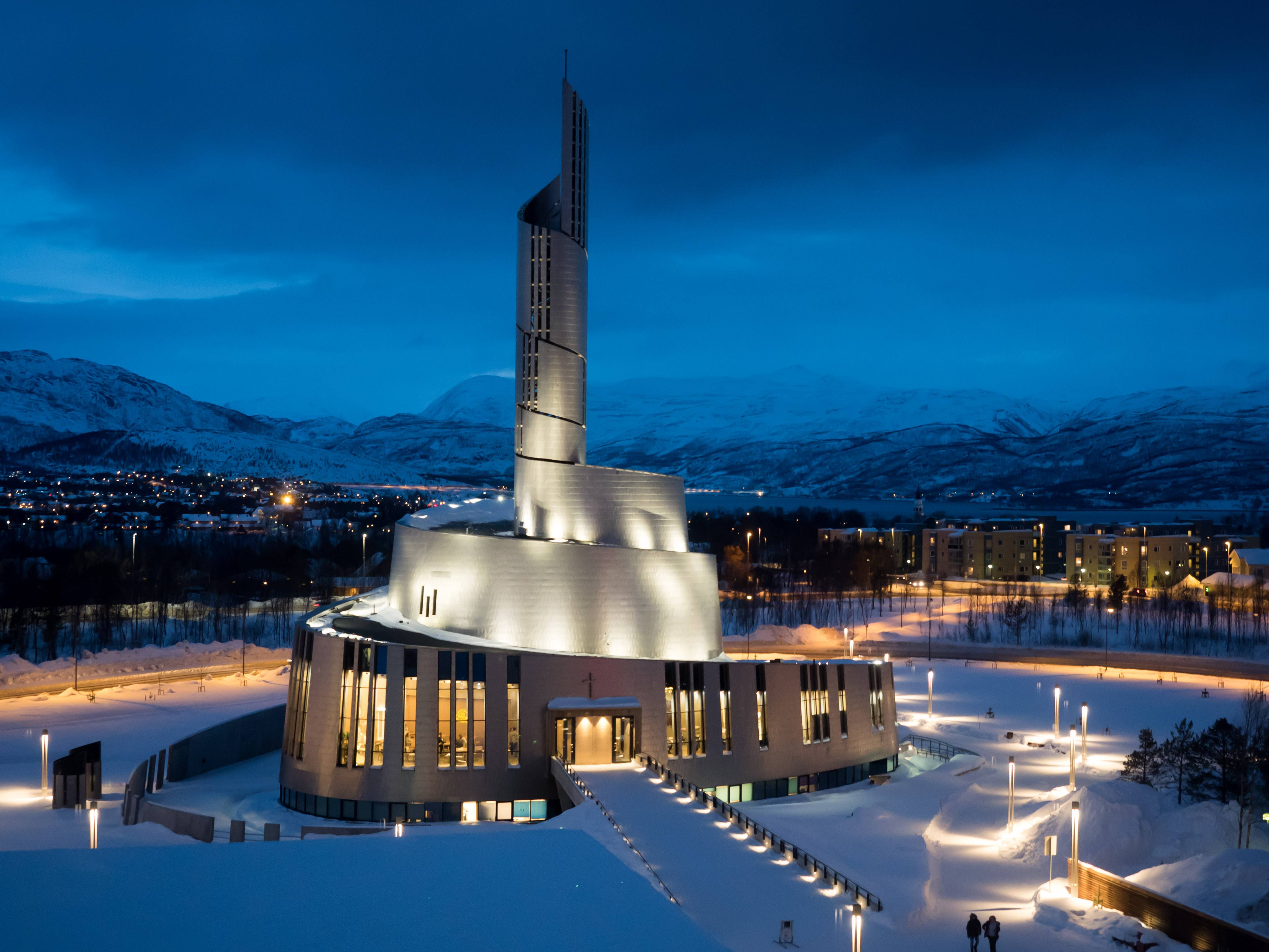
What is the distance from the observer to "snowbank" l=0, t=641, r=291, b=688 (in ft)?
206

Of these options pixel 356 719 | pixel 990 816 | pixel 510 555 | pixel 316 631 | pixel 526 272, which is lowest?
pixel 990 816

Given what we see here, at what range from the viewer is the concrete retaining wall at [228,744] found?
42.2 metres

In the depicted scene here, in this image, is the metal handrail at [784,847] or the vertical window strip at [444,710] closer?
the metal handrail at [784,847]

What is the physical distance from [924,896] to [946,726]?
87.0 ft

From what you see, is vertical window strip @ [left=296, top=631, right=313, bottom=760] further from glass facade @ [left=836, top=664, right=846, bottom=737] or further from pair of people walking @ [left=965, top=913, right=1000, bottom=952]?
pair of people walking @ [left=965, top=913, right=1000, bottom=952]

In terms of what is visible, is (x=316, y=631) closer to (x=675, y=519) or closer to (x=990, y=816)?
(x=675, y=519)

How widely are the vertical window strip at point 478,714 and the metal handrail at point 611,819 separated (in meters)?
2.39

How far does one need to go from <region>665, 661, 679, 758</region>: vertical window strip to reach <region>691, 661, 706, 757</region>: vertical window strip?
0.69m

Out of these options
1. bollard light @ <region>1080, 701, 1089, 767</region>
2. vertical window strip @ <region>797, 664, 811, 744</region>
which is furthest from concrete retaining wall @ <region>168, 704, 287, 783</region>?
bollard light @ <region>1080, 701, 1089, 767</region>

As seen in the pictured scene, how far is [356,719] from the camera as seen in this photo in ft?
118

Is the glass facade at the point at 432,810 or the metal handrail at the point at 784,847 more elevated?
the metal handrail at the point at 784,847

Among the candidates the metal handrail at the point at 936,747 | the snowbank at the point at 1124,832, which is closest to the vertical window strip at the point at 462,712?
the snowbank at the point at 1124,832

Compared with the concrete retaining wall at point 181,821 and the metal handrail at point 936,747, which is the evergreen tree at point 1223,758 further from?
the concrete retaining wall at point 181,821

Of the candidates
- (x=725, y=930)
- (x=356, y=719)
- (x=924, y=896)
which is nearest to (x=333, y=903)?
(x=725, y=930)
